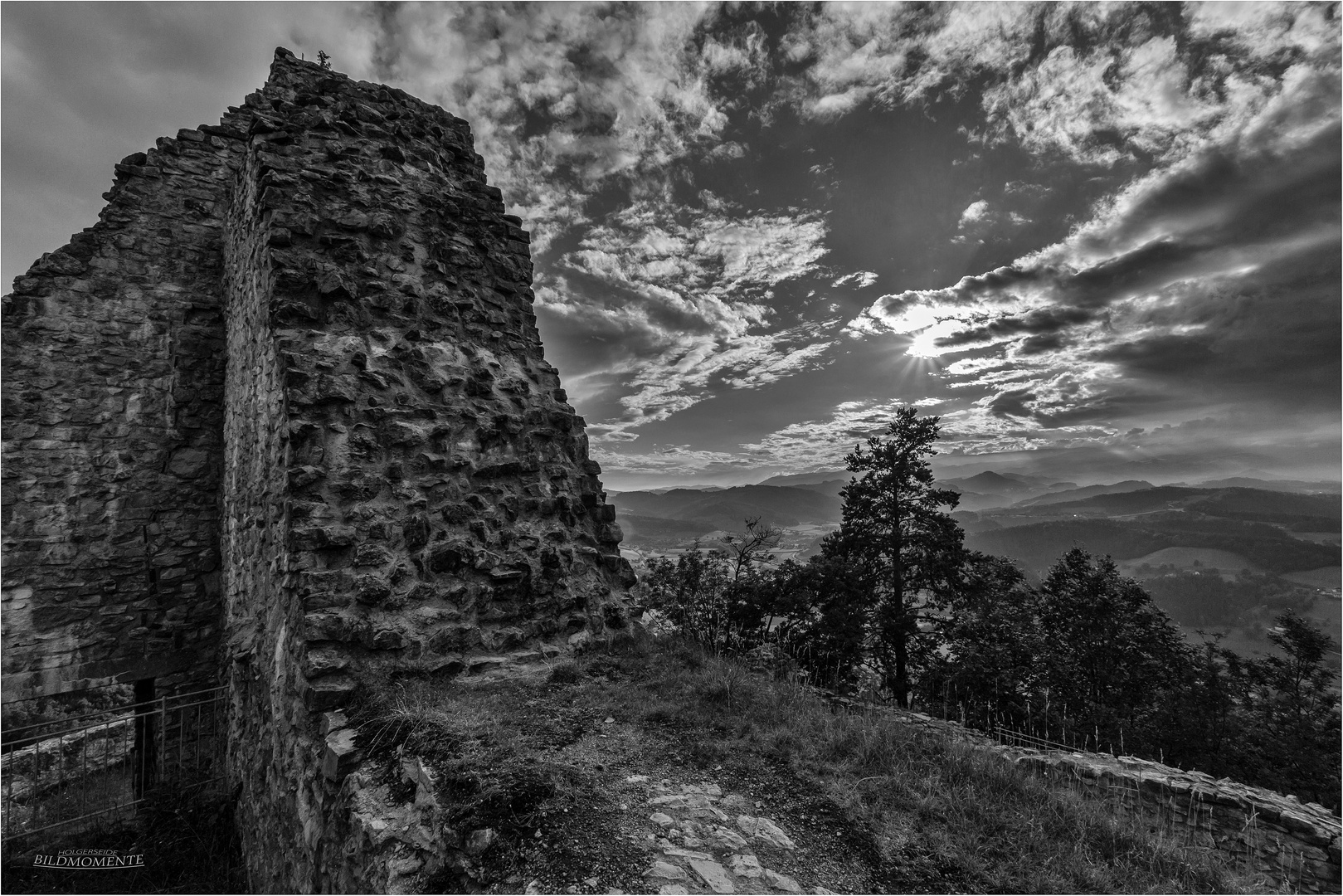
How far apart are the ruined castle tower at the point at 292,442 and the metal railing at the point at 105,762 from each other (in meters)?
0.59

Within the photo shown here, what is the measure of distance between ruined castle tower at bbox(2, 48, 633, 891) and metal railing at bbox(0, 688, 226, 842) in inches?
23.2

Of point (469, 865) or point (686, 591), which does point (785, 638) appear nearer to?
point (686, 591)

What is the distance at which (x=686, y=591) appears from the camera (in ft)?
56.5

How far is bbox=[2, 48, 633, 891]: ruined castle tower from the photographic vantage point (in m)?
5.33

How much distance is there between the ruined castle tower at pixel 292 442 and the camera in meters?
5.33

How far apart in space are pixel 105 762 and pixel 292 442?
574 cm

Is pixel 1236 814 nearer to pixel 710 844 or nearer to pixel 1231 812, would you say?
pixel 1231 812

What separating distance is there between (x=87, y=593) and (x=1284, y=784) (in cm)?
3043

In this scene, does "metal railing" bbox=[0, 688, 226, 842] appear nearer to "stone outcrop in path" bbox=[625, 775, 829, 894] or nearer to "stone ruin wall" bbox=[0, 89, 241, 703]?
"stone ruin wall" bbox=[0, 89, 241, 703]

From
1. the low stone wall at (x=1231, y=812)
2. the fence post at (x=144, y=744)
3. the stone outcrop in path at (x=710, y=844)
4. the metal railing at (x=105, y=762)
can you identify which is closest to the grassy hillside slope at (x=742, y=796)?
the stone outcrop in path at (x=710, y=844)

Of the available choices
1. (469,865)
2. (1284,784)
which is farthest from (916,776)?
(1284,784)

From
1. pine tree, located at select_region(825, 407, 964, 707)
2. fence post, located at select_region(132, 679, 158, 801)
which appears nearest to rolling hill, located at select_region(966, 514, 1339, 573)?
pine tree, located at select_region(825, 407, 964, 707)

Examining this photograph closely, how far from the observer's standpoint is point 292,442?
5.49 meters

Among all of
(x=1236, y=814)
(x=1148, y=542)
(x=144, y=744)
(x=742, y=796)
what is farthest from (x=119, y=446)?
(x=1148, y=542)
